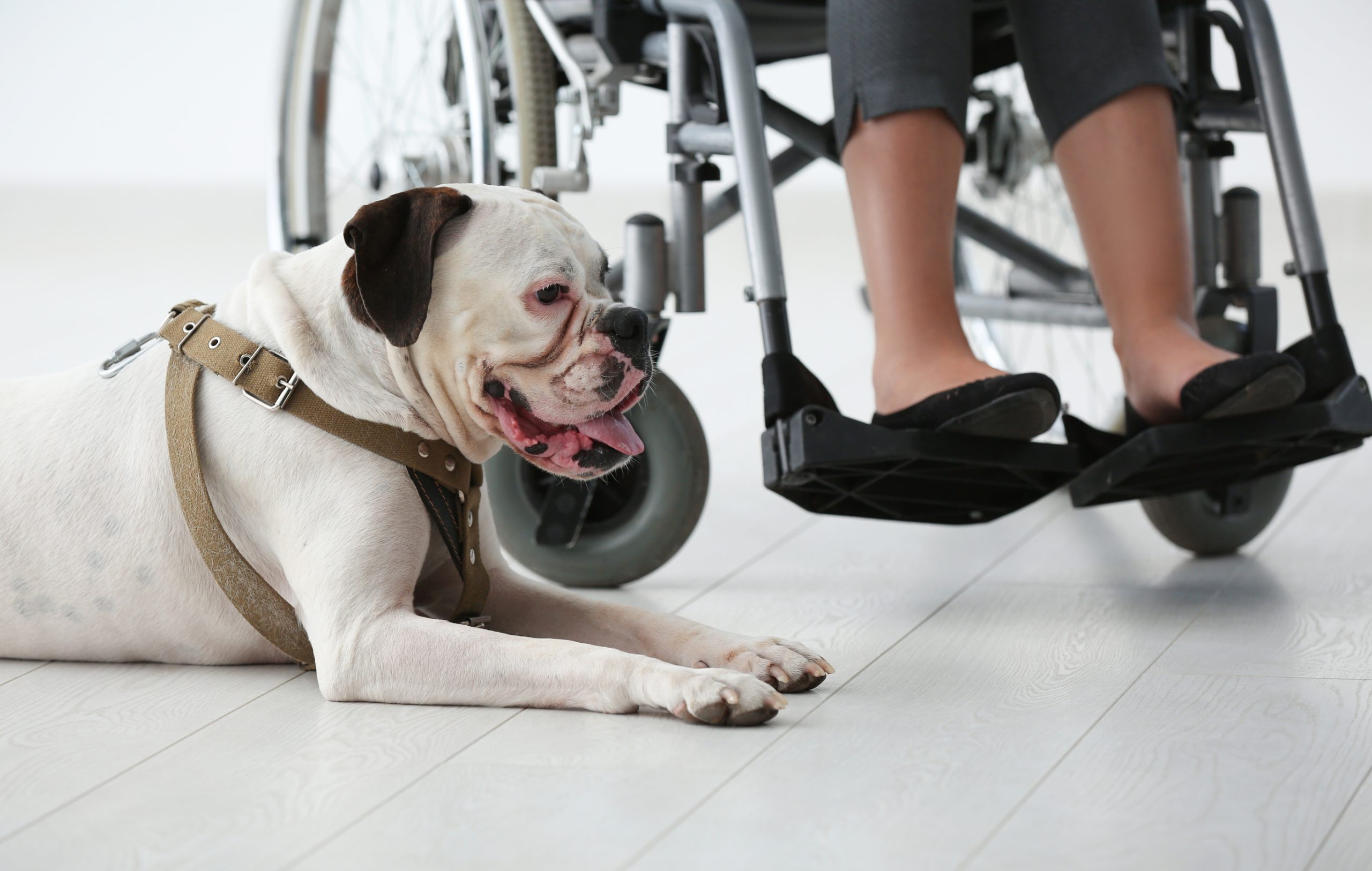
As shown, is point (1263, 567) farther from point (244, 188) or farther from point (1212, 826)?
point (244, 188)

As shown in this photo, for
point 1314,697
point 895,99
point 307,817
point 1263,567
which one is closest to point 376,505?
point 307,817

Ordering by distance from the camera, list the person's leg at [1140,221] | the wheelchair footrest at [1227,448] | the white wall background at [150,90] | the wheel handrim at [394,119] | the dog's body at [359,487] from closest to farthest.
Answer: the dog's body at [359,487] → the wheelchair footrest at [1227,448] → the person's leg at [1140,221] → the wheel handrim at [394,119] → the white wall background at [150,90]

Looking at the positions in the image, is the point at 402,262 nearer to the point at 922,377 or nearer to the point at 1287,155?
the point at 922,377

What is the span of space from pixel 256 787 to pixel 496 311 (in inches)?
15.5

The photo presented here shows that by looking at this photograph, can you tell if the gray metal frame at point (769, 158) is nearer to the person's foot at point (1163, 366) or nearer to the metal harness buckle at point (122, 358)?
the person's foot at point (1163, 366)

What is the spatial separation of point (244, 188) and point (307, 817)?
633 centimetres

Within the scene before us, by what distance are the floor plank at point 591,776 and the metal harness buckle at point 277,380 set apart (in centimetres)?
31

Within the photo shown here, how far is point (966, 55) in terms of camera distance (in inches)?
52.5

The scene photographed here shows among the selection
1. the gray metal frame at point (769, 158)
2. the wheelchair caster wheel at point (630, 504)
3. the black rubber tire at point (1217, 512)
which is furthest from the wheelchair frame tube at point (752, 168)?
the black rubber tire at point (1217, 512)

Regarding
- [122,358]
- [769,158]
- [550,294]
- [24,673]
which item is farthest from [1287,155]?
[24,673]

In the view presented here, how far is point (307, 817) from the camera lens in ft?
2.68

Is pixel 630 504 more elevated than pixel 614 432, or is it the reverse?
pixel 614 432

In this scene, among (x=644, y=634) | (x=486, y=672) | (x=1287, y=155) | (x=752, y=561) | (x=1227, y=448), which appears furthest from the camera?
(x=752, y=561)

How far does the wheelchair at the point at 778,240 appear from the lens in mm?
1245
